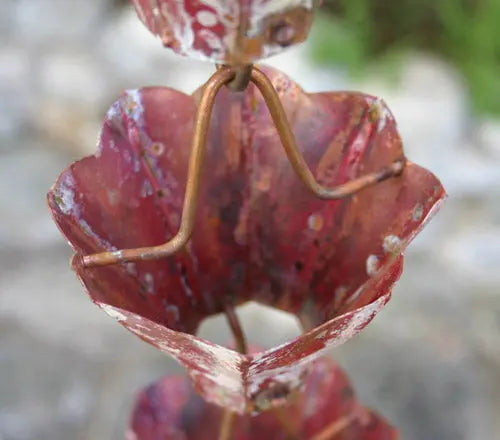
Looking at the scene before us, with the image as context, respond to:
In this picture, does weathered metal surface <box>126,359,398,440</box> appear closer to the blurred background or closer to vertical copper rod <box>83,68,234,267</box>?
vertical copper rod <box>83,68,234,267</box>

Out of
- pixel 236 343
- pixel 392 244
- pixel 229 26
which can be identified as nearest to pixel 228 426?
pixel 236 343

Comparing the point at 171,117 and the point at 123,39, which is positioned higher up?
the point at 171,117

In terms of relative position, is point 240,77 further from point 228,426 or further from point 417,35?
point 417,35

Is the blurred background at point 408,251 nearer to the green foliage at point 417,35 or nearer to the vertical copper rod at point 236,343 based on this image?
the green foliage at point 417,35

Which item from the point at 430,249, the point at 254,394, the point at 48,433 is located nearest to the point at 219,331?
the point at 48,433

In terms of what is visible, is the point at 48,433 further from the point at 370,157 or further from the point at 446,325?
the point at 370,157
